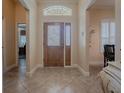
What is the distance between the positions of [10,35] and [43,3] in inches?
81.8

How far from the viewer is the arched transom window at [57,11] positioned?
8578 millimetres

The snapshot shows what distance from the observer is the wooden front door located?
8626 mm

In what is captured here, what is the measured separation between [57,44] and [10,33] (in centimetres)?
219

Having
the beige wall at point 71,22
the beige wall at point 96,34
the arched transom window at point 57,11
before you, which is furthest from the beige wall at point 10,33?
the beige wall at point 96,34

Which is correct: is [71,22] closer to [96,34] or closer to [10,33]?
[96,34]

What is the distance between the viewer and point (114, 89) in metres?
1.99

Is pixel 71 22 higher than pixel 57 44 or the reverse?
higher

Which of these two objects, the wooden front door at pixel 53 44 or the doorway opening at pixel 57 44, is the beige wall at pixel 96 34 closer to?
the doorway opening at pixel 57 44

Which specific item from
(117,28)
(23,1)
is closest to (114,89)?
(117,28)

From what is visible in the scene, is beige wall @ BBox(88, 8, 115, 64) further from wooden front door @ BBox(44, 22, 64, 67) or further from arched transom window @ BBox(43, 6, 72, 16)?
wooden front door @ BBox(44, 22, 64, 67)

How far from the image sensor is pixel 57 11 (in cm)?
860

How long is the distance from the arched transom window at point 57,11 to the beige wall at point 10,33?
1.50m

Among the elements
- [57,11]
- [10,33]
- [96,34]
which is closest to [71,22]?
[57,11]

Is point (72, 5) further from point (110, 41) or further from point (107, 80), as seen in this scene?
point (107, 80)
